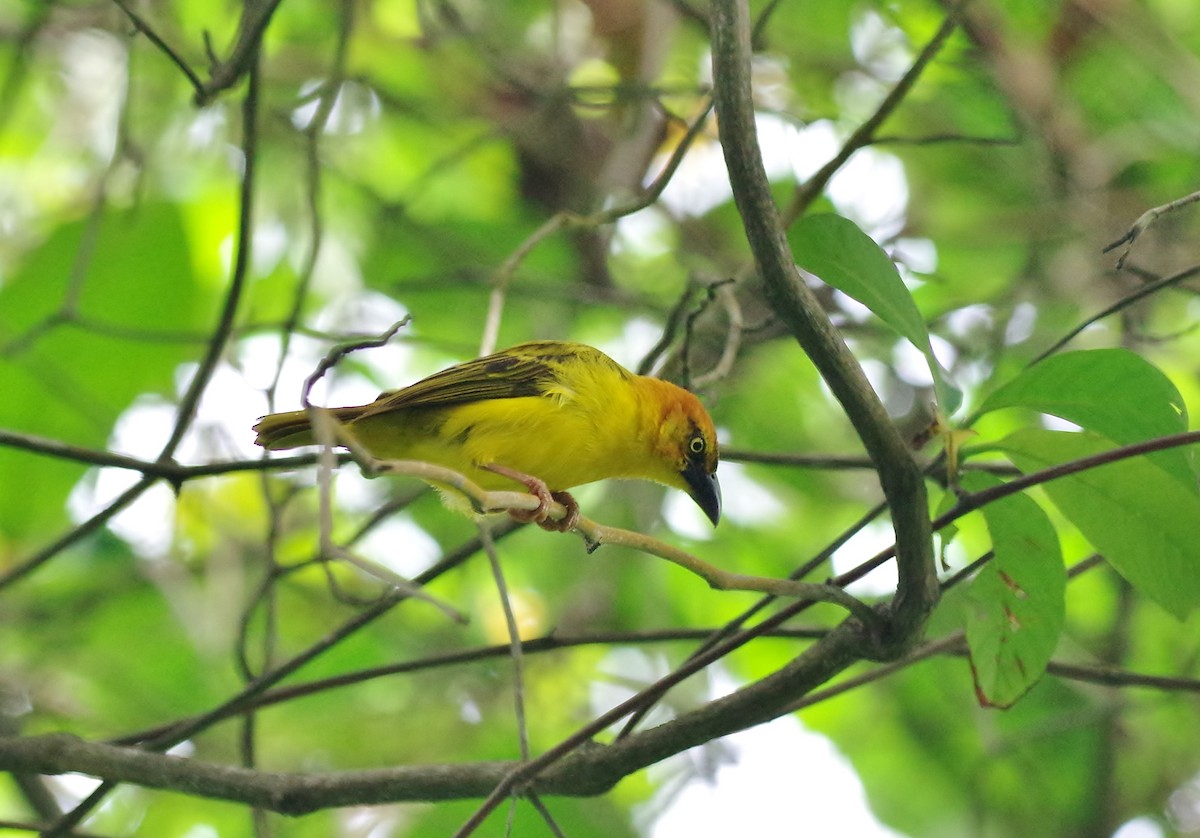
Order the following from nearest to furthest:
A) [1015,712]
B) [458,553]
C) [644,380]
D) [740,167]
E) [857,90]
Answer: [740,167]
[458,553]
[644,380]
[1015,712]
[857,90]

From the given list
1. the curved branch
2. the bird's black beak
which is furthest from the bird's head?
the curved branch

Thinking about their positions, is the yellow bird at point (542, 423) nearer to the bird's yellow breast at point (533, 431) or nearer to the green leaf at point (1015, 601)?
the bird's yellow breast at point (533, 431)

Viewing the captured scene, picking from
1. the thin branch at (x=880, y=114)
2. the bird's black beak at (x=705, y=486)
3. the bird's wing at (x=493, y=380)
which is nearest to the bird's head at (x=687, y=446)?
the bird's black beak at (x=705, y=486)

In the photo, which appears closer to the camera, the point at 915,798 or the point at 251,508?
the point at 915,798

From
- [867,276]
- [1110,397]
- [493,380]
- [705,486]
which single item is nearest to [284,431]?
[493,380]

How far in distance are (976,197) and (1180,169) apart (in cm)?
83

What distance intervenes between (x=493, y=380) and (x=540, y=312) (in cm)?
180

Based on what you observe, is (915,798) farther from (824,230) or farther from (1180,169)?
(824,230)

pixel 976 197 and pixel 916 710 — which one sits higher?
pixel 976 197

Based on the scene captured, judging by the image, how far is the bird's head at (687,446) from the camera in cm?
362

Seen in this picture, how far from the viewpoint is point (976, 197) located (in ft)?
17.4

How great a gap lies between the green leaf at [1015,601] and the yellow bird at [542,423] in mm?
1309

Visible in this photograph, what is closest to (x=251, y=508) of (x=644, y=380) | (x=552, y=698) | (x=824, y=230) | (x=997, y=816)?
(x=552, y=698)

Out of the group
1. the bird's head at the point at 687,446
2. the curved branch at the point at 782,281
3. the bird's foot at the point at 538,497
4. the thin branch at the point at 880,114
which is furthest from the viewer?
the bird's head at the point at 687,446
